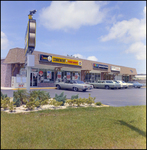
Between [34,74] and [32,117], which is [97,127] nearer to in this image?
[32,117]

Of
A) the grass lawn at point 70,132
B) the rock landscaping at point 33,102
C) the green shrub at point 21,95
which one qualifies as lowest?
the grass lawn at point 70,132

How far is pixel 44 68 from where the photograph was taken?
24656mm

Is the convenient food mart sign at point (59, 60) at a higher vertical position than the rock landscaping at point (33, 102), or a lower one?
higher

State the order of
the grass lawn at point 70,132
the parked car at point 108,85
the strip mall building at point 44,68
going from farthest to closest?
the parked car at point 108,85
the strip mall building at point 44,68
the grass lawn at point 70,132

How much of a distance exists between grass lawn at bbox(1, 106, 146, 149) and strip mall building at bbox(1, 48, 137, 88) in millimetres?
12870

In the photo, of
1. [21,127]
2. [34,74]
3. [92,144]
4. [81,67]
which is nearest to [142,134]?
[92,144]

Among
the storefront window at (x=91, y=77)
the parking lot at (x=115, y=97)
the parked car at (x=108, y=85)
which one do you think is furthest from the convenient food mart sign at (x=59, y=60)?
the storefront window at (x=91, y=77)

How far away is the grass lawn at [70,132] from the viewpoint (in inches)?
150

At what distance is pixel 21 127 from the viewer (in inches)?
180

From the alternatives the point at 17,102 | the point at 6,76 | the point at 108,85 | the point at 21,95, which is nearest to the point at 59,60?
the point at 6,76

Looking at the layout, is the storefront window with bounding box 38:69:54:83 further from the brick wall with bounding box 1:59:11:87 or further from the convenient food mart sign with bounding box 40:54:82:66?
the brick wall with bounding box 1:59:11:87

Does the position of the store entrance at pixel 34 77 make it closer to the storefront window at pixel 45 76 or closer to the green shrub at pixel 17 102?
the storefront window at pixel 45 76

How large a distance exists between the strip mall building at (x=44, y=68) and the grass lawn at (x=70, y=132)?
42.2 ft

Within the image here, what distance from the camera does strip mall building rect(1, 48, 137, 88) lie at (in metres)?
18.7
